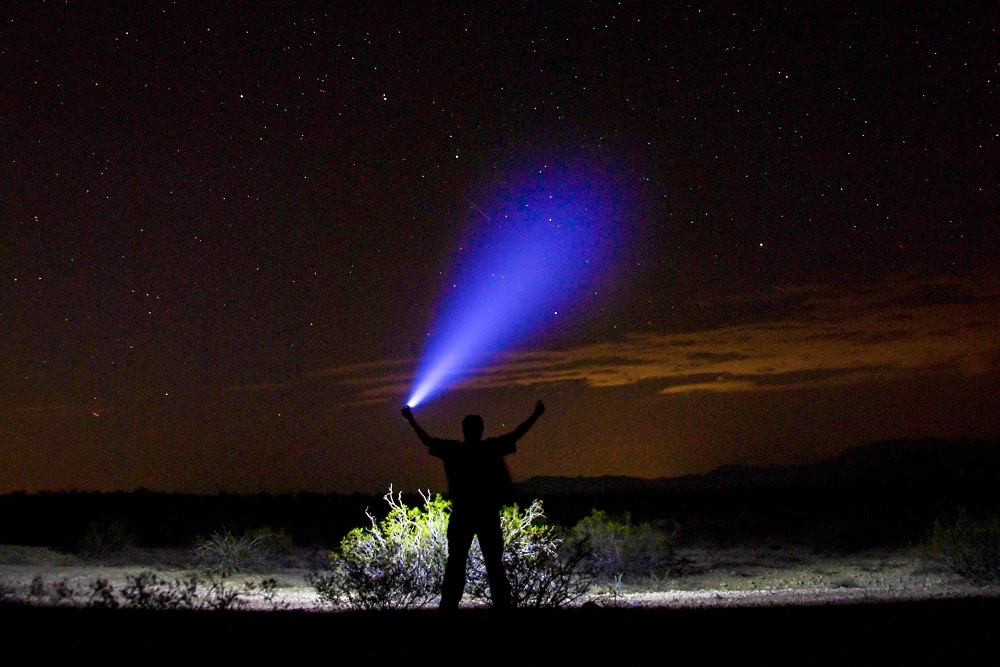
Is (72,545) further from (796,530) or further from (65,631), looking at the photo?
(796,530)

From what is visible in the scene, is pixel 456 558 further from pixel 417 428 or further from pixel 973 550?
pixel 973 550

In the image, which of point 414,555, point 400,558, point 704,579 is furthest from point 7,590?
point 704,579

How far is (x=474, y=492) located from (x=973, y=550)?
37.3 ft

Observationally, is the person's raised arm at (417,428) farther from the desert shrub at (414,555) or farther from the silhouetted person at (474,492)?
the desert shrub at (414,555)

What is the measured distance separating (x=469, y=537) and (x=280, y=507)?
50.4m

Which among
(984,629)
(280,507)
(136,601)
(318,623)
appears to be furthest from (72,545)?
(280,507)

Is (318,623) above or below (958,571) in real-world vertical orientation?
above

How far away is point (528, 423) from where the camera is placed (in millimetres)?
8422

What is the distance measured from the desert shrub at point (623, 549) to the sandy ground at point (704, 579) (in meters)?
0.50

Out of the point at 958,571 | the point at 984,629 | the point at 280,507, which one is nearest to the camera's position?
the point at 984,629

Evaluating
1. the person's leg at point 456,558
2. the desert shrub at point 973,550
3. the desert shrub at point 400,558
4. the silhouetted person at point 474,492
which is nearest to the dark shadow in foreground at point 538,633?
the person's leg at point 456,558

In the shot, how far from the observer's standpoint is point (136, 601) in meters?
9.56

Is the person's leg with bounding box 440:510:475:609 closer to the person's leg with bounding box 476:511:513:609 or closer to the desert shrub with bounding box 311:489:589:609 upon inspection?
the person's leg with bounding box 476:511:513:609

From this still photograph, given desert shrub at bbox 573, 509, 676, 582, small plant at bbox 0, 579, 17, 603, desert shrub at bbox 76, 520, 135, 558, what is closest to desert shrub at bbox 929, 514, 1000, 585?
desert shrub at bbox 573, 509, 676, 582
